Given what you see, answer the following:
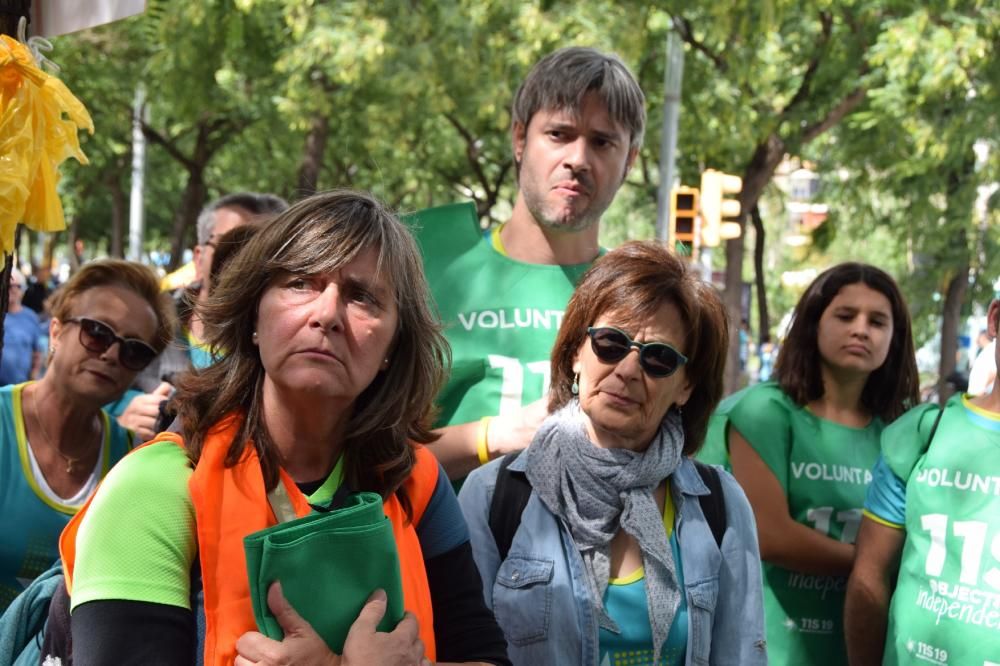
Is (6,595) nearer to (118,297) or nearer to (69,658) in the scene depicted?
(118,297)

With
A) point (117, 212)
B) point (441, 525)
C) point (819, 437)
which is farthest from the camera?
point (117, 212)

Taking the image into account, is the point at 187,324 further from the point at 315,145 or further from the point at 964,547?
the point at 315,145

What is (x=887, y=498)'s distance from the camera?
3.70 meters

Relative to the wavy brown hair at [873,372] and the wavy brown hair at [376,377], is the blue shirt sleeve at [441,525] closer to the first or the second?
the wavy brown hair at [376,377]

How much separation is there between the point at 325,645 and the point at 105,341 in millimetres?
1996

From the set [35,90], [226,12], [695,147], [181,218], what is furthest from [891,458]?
[181,218]

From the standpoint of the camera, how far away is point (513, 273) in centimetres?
374

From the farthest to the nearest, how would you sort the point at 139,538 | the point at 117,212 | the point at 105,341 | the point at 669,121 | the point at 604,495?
the point at 117,212
the point at 669,121
the point at 105,341
the point at 604,495
the point at 139,538

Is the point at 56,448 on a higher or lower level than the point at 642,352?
lower

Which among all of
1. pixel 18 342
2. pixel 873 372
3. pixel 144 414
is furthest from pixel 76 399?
pixel 18 342

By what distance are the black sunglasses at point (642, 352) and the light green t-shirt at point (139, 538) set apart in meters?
1.30

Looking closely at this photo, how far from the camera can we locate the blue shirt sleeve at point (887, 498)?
3664mm

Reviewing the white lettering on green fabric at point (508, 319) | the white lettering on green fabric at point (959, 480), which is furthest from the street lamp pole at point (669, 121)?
the white lettering on green fabric at point (959, 480)

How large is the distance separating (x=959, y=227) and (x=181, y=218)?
12.1m
